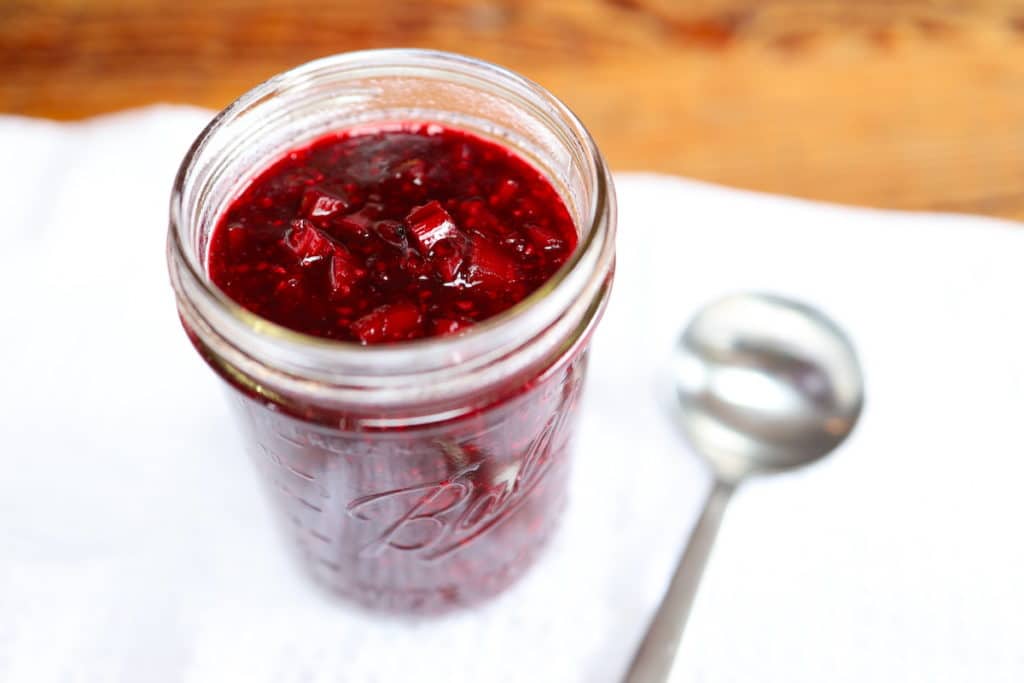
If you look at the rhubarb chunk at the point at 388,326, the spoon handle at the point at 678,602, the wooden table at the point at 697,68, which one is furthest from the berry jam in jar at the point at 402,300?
the wooden table at the point at 697,68

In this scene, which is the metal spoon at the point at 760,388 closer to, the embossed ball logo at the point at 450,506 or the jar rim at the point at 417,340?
the embossed ball logo at the point at 450,506

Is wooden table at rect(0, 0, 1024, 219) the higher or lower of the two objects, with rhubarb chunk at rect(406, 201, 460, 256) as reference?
higher

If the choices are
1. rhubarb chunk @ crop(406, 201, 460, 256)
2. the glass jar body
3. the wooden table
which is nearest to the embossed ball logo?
the glass jar body

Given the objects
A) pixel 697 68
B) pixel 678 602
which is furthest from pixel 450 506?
pixel 697 68

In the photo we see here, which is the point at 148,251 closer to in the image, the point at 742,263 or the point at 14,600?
the point at 14,600

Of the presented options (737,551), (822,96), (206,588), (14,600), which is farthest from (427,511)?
(822,96)

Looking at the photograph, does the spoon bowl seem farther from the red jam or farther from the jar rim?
the jar rim

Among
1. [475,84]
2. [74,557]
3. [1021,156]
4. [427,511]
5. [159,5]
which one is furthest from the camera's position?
[159,5]
